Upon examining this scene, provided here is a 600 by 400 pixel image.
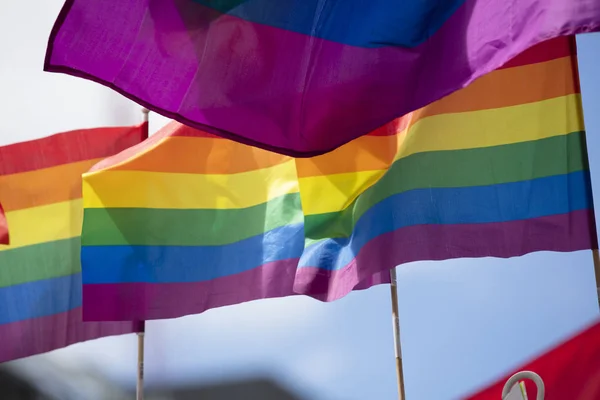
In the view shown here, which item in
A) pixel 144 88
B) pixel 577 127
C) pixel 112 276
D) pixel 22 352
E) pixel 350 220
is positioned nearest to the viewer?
pixel 144 88

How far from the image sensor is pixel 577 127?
21.9ft

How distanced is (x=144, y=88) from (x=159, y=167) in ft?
13.3

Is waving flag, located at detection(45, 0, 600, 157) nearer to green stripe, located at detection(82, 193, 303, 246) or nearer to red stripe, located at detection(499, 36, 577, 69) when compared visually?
red stripe, located at detection(499, 36, 577, 69)

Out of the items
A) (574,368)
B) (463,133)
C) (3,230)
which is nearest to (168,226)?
(3,230)

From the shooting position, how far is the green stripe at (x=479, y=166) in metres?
6.75

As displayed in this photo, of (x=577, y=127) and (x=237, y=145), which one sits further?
(x=237, y=145)

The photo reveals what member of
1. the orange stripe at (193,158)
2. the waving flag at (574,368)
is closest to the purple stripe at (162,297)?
the orange stripe at (193,158)

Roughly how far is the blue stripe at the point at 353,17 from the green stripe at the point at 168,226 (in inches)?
141

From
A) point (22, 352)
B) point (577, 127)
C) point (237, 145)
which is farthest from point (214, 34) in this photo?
point (22, 352)

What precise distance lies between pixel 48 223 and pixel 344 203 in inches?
156

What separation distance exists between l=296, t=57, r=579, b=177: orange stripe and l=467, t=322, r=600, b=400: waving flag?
5.74 feet

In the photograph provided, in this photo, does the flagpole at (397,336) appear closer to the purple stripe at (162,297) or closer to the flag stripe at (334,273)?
the flag stripe at (334,273)

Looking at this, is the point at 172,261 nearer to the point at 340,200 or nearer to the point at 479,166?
the point at 340,200

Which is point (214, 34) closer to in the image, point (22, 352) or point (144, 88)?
point (144, 88)
